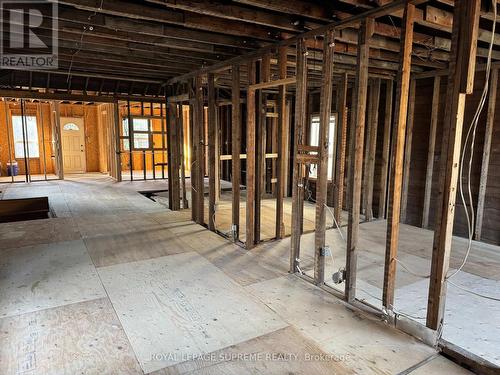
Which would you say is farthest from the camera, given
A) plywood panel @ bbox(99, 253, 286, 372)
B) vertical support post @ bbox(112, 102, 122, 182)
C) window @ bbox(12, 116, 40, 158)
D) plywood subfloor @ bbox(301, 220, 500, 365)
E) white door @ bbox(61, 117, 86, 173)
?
white door @ bbox(61, 117, 86, 173)

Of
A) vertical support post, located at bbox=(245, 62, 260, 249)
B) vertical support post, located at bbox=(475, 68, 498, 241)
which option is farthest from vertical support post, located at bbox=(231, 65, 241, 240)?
vertical support post, located at bbox=(475, 68, 498, 241)

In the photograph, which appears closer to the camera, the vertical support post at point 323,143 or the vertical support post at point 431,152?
the vertical support post at point 323,143

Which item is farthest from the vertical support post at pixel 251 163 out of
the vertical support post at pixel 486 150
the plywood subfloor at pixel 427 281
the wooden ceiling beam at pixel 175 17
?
the vertical support post at pixel 486 150

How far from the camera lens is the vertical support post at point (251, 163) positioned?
4152 mm

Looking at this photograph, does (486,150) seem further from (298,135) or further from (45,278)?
(45,278)

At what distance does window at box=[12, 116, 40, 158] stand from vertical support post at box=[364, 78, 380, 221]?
1096 centimetres

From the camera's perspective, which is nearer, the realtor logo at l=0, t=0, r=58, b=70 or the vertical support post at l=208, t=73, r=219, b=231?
the realtor logo at l=0, t=0, r=58, b=70

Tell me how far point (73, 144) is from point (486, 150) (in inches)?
493

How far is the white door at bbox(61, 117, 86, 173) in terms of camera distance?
12141mm

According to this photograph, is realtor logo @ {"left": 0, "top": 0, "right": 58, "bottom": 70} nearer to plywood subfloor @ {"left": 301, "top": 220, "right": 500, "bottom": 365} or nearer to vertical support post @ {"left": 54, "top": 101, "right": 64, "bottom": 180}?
plywood subfloor @ {"left": 301, "top": 220, "right": 500, "bottom": 365}

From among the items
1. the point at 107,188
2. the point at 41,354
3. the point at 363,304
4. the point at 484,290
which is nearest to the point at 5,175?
the point at 107,188

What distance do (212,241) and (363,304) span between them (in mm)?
2369

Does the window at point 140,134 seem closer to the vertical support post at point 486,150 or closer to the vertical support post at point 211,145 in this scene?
the vertical support post at point 211,145

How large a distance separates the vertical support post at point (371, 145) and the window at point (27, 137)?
Result: 11.0 meters
